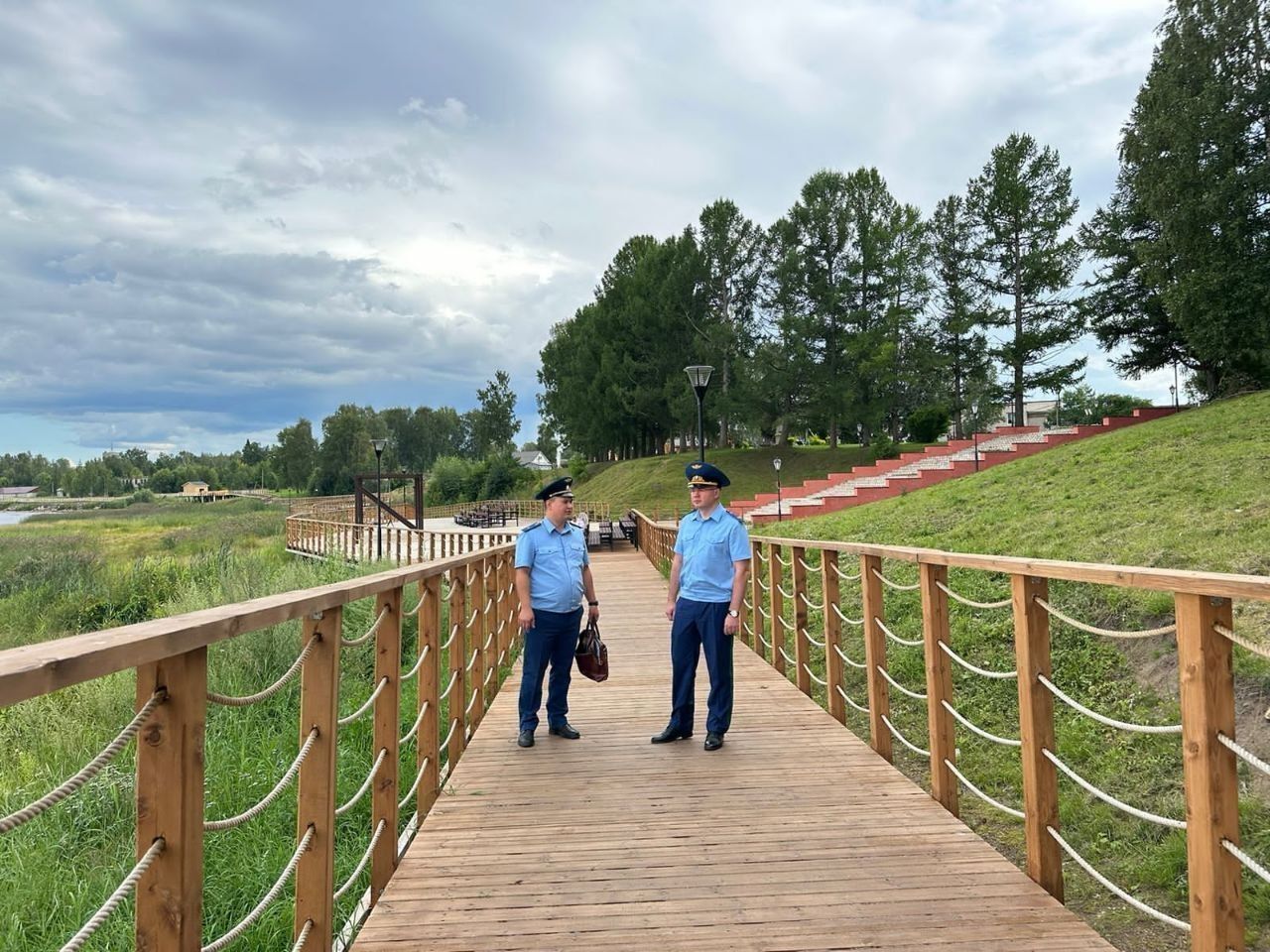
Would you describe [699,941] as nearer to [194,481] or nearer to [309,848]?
[309,848]

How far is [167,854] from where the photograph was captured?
1.60 m

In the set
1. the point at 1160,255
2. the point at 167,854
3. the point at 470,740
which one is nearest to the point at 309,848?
the point at 167,854

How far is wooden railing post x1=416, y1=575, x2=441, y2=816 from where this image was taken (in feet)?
13.0

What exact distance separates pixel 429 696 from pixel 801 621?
3.19 m

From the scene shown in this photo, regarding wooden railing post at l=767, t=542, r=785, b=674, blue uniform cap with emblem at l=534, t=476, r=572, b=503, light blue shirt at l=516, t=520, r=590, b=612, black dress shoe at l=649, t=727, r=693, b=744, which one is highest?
blue uniform cap with emblem at l=534, t=476, r=572, b=503

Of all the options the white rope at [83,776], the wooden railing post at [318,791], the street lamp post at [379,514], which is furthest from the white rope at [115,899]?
the street lamp post at [379,514]

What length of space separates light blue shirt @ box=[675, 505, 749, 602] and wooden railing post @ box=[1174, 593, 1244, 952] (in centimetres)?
274

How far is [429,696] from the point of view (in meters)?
4.00

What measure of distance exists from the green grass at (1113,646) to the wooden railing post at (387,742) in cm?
284

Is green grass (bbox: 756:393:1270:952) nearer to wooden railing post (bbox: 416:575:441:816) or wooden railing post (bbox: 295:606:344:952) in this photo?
wooden railing post (bbox: 416:575:441:816)

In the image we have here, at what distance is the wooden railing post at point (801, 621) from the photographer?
631 centimetres

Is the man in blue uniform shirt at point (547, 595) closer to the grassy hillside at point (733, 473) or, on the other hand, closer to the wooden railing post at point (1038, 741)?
the wooden railing post at point (1038, 741)

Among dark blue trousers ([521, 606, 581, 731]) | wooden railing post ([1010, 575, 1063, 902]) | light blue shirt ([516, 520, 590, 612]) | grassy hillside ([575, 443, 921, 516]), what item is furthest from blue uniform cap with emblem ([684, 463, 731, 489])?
grassy hillside ([575, 443, 921, 516])

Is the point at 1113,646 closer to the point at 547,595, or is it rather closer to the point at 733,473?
the point at 547,595
